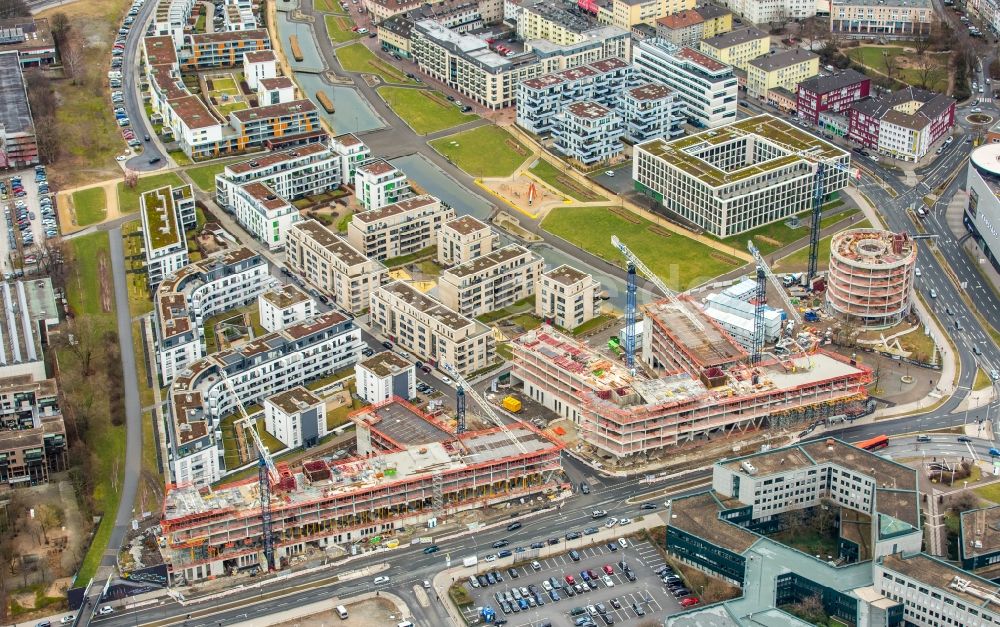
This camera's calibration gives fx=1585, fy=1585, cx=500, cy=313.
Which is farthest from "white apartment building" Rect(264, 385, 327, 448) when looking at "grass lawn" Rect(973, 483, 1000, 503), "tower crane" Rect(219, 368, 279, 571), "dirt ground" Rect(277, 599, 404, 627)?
"grass lawn" Rect(973, 483, 1000, 503)

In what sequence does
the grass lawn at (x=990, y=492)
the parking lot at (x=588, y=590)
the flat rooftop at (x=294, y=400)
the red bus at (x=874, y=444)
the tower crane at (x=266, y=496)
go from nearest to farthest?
the parking lot at (x=588, y=590) < the tower crane at (x=266, y=496) < the grass lawn at (x=990, y=492) < the red bus at (x=874, y=444) < the flat rooftop at (x=294, y=400)

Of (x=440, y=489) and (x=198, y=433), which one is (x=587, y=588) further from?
(x=198, y=433)

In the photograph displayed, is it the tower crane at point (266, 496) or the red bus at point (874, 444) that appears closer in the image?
the tower crane at point (266, 496)

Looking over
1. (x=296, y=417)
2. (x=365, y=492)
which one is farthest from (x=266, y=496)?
(x=296, y=417)

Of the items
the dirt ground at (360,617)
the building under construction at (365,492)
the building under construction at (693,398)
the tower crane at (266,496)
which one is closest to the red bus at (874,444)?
the building under construction at (693,398)

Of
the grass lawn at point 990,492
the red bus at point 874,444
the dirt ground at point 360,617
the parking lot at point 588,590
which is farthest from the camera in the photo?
the red bus at point 874,444

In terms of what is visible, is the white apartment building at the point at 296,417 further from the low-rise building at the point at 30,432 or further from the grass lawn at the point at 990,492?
the grass lawn at the point at 990,492

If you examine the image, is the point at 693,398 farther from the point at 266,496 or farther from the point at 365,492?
the point at 266,496
